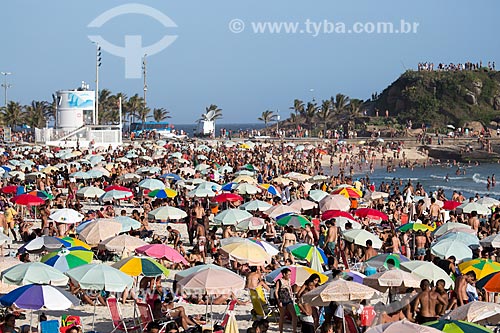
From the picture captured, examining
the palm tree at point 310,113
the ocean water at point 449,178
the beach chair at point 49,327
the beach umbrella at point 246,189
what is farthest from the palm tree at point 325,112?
the beach chair at point 49,327

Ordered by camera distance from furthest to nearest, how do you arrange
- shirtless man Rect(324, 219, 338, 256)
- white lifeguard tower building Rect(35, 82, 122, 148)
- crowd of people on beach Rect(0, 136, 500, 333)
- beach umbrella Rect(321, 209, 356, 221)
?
1. white lifeguard tower building Rect(35, 82, 122, 148)
2. beach umbrella Rect(321, 209, 356, 221)
3. shirtless man Rect(324, 219, 338, 256)
4. crowd of people on beach Rect(0, 136, 500, 333)

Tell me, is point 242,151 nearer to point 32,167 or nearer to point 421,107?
point 32,167

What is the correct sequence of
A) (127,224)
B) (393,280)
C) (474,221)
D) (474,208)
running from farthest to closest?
1. (474,208)
2. (474,221)
3. (127,224)
4. (393,280)

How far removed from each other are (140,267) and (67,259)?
1174 millimetres

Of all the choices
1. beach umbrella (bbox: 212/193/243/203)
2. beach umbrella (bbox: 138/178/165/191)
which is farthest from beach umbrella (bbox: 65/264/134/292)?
beach umbrella (bbox: 138/178/165/191)

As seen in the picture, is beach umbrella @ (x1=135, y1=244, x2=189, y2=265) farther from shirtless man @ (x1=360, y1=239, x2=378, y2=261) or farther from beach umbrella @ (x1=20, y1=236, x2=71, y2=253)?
shirtless man @ (x1=360, y1=239, x2=378, y2=261)

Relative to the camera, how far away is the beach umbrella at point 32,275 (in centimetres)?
1053

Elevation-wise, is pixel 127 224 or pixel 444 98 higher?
pixel 444 98

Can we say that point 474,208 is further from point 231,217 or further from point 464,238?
point 231,217

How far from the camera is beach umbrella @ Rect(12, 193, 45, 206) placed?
19.7m

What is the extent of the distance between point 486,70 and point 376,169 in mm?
46561

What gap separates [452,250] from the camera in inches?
545

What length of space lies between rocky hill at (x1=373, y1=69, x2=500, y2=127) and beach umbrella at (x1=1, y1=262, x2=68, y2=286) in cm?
7894

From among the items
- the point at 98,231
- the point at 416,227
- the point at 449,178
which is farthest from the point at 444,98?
the point at 98,231
